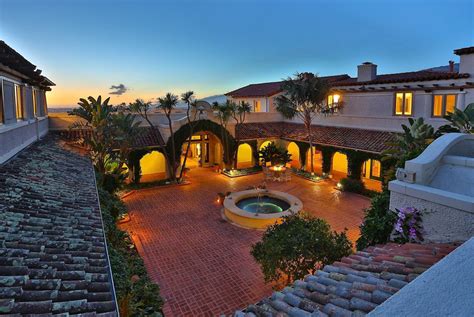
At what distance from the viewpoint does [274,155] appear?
27734 millimetres

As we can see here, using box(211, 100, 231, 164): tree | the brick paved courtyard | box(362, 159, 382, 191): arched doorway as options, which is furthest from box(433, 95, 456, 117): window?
Answer: box(211, 100, 231, 164): tree

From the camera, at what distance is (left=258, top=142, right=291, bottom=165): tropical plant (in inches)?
1090

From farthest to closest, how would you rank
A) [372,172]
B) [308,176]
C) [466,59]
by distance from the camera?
[372,172] → [308,176] → [466,59]

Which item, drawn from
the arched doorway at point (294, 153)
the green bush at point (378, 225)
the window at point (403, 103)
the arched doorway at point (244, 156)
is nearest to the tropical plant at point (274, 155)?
the arched doorway at point (244, 156)

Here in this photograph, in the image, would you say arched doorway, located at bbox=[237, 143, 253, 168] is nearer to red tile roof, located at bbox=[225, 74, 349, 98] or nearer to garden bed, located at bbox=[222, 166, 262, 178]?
garden bed, located at bbox=[222, 166, 262, 178]

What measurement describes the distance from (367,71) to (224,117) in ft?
43.7

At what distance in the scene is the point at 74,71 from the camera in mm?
31719

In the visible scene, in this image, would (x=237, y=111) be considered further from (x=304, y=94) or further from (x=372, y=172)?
(x=372, y=172)

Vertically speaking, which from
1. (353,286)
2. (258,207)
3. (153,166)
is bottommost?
(258,207)

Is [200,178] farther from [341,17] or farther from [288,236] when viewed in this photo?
[341,17]

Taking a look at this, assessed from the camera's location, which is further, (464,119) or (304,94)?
(304,94)

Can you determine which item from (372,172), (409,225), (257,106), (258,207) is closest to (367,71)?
(372,172)

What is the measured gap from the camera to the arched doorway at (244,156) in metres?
31.4

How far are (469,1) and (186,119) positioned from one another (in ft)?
78.1
